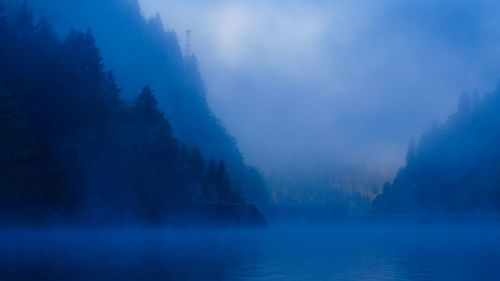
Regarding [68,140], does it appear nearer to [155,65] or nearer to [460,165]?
[155,65]

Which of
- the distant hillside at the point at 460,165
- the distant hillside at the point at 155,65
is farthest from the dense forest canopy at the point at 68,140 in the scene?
the distant hillside at the point at 460,165

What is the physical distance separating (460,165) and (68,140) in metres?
126

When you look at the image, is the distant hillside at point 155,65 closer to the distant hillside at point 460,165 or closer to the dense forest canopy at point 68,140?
the dense forest canopy at point 68,140

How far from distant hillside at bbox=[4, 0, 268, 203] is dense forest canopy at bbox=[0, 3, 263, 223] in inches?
1623

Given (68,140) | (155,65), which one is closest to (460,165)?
(155,65)

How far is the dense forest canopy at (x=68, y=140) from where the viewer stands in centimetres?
5165

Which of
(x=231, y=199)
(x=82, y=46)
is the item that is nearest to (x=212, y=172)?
(x=231, y=199)

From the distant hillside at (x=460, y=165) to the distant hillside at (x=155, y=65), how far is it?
47539 mm

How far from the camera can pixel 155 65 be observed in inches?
5413

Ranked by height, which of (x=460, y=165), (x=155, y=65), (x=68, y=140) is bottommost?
(x=68, y=140)

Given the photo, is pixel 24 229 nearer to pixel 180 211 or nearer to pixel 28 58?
pixel 28 58

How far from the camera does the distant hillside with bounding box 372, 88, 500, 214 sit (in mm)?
155750

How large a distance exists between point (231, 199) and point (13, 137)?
59496mm

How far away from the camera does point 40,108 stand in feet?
194
